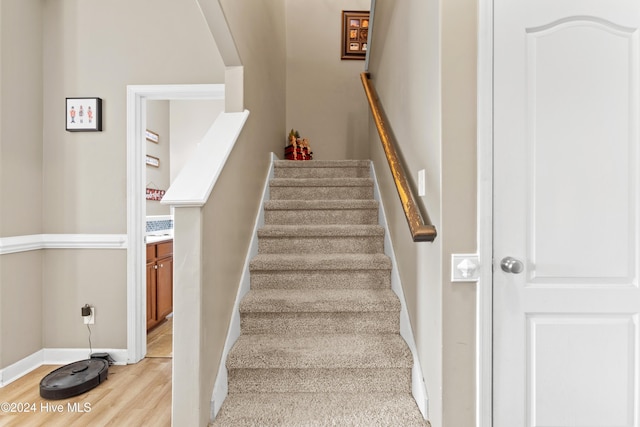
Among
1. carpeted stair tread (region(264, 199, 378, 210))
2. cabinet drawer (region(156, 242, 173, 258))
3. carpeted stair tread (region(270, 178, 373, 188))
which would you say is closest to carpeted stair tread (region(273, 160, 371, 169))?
carpeted stair tread (region(270, 178, 373, 188))

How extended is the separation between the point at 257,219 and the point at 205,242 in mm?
992

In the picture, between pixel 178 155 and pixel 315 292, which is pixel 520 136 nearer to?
pixel 315 292

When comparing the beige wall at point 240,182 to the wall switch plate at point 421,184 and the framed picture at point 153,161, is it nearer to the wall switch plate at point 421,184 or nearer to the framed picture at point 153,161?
the wall switch plate at point 421,184

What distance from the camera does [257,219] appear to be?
2393 mm

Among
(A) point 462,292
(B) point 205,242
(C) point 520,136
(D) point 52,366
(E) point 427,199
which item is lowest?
(D) point 52,366

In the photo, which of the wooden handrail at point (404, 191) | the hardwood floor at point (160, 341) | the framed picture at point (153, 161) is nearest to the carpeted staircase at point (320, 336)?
the wooden handrail at point (404, 191)

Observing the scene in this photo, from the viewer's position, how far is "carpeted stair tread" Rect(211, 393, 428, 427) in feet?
4.62

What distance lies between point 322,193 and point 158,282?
1.85 metres

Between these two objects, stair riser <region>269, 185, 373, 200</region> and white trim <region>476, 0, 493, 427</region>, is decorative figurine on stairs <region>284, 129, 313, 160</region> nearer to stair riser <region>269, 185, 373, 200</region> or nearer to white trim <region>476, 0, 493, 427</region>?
stair riser <region>269, 185, 373, 200</region>

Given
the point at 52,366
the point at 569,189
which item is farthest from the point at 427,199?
the point at 52,366

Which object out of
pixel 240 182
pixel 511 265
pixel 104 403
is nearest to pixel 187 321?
pixel 240 182

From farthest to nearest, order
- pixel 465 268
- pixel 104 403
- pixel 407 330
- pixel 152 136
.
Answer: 1. pixel 152 136
2. pixel 104 403
3. pixel 407 330
4. pixel 465 268

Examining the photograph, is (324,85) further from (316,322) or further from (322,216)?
(316,322)

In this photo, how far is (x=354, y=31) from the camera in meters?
4.05
